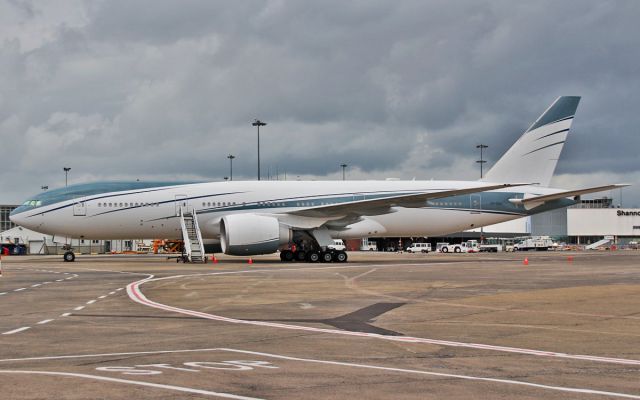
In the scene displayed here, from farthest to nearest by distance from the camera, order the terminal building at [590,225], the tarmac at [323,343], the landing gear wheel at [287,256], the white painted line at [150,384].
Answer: the terminal building at [590,225] < the landing gear wheel at [287,256] < the tarmac at [323,343] < the white painted line at [150,384]

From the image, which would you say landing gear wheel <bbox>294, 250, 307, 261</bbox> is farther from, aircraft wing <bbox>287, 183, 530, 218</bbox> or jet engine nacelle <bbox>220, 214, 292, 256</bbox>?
jet engine nacelle <bbox>220, 214, 292, 256</bbox>

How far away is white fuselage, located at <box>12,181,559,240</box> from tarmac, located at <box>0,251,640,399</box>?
21.8 m

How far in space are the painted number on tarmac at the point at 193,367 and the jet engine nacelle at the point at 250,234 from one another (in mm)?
30185

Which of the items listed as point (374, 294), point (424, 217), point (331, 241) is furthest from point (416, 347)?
point (424, 217)

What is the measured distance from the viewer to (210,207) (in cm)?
4303

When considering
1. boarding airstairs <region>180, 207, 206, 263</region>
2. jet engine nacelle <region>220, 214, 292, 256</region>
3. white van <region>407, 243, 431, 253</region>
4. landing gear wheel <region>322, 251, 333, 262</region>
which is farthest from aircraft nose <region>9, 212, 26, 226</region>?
white van <region>407, 243, 431, 253</region>

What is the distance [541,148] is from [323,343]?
40.7m

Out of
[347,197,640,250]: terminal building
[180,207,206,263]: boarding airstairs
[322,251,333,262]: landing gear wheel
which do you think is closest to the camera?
[180,207,206,263]: boarding airstairs

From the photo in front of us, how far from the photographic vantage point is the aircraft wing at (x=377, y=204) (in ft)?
130

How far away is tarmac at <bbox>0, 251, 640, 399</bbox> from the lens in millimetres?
7418

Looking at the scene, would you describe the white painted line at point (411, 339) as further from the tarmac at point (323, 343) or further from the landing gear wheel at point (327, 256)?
the landing gear wheel at point (327, 256)

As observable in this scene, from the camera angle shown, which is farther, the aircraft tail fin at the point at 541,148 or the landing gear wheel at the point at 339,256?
the aircraft tail fin at the point at 541,148

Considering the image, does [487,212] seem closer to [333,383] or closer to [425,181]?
[425,181]

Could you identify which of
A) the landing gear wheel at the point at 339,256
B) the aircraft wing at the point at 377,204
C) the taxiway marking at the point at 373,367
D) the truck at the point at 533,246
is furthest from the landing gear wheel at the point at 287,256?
the truck at the point at 533,246
